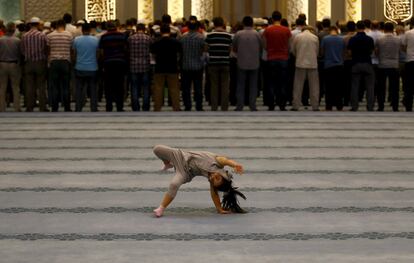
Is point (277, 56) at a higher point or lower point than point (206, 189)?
higher

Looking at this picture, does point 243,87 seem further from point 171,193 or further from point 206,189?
point 171,193

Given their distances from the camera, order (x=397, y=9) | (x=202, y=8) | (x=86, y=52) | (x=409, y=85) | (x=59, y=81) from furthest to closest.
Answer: (x=202, y=8) → (x=397, y=9) → (x=409, y=85) → (x=59, y=81) → (x=86, y=52)

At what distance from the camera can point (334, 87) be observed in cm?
1881

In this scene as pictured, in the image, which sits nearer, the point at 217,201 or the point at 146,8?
the point at 217,201

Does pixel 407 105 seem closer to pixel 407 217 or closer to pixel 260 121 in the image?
pixel 260 121

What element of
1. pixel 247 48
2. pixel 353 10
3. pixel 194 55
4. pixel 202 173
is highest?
pixel 353 10

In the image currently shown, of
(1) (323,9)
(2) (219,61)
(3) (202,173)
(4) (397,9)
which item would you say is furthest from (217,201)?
(1) (323,9)

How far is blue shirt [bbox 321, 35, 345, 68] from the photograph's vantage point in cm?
1870

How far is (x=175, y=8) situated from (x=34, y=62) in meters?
10.2

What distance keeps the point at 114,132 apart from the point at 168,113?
2719 millimetres

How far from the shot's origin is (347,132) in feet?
50.6

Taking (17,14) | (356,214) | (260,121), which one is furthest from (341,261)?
(17,14)

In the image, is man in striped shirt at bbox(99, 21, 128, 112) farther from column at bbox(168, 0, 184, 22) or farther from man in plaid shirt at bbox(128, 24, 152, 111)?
column at bbox(168, 0, 184, 22)

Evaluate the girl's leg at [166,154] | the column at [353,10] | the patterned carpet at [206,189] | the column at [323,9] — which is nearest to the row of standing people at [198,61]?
the patterned carpet at [206,189]
